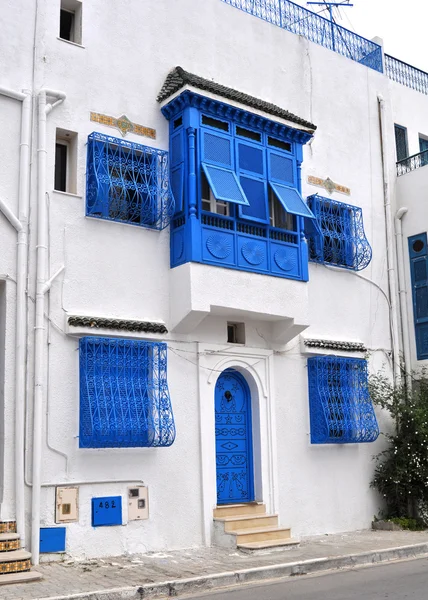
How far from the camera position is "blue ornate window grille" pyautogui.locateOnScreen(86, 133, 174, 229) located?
11781mm

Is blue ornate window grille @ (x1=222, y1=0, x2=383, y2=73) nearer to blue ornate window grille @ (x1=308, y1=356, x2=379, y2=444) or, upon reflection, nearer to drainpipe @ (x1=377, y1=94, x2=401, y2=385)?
drainpipe @ (x1=377, y1=94, x2=401, y2=385)

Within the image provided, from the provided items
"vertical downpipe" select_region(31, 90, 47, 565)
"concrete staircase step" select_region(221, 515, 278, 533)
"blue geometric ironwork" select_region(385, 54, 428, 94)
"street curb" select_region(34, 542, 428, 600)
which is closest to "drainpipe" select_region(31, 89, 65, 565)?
"vertical downpipe" select_region(31, 90, 47, 565)

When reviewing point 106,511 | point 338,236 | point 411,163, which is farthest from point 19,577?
point 411,163

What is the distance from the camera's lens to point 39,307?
35.5 ft

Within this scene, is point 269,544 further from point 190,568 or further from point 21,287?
point 21,287

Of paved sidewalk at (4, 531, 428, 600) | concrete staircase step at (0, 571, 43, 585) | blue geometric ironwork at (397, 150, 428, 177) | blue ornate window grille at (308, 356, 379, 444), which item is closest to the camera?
paved sidewalk at (4, 531, 428, 600)

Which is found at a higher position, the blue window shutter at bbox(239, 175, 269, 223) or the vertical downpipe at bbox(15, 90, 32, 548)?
the blue window shutter at bbox(239, 175, 269, 223)

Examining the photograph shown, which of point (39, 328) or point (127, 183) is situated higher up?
point (127, 183)

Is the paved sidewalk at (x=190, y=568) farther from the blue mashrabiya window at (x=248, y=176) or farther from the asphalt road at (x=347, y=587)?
the blue mashrabiya window at (x=248, y=176)

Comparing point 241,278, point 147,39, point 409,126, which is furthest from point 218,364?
point 409,126

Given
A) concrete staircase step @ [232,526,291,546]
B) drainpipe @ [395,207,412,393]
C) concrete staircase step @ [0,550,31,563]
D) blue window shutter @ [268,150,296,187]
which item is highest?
blue window shutter @ [268,150,296,187]

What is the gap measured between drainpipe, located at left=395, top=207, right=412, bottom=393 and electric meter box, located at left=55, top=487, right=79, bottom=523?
25.4 feet

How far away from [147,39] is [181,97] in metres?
1.40

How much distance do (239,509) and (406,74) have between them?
11.6 meters
